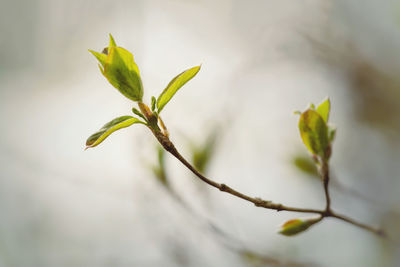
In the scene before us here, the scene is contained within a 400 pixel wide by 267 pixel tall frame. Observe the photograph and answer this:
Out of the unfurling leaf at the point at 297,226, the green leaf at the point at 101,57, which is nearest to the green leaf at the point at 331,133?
the unfurling leaf at the point at 297,226

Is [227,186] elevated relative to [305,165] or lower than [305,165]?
lower

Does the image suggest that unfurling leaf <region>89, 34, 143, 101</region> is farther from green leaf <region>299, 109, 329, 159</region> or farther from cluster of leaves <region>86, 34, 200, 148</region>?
green leaf <region>299, 109, 329, 159</region>

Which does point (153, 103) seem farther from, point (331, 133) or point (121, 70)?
point (331, 133)

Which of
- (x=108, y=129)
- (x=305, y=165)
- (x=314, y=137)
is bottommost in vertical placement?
(x=108, y=129)

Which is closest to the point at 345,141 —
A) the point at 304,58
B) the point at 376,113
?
the point at 376,113

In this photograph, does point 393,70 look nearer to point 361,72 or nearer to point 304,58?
point 361,72

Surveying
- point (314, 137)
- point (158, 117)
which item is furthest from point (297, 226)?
point (158, 117)
